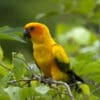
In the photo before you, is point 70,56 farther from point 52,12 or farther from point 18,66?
Result: point 18,66

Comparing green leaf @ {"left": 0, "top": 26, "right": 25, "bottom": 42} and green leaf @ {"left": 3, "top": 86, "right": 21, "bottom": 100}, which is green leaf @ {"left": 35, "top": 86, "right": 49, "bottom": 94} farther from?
green leaf @ {"left": 0, "top": 26, "right": 25, "bottom": 42}

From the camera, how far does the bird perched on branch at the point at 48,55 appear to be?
3.32 m

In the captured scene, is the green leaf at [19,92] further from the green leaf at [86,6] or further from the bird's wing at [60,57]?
the green leaf at [86,6]

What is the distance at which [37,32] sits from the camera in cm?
353

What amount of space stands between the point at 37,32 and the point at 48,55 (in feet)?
0.62

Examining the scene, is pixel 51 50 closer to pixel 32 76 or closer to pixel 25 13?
pixel 32 76

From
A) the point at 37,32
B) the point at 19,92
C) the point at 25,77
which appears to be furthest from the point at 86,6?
the point at 19,92

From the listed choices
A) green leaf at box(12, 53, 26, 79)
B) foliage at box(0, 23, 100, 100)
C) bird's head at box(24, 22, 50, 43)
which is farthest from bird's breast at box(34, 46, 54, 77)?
green leaf at box(12, 53, 26, 79)

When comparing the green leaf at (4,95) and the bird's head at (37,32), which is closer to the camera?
the green leaf at (4,95)

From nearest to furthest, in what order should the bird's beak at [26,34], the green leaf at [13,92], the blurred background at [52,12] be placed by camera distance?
the green leaf at [13,92], the bird's beak at [26,34], the blurred background at [52,12]

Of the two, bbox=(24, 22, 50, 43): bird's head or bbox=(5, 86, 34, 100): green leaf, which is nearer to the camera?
bbox=(5, 86, 34, 100): green leaf

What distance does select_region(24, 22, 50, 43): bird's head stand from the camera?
3476mm

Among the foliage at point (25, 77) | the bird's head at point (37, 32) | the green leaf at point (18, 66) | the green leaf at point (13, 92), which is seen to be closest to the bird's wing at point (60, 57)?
the bird's head at point (37, 32)

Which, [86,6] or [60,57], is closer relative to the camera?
[60,57]
